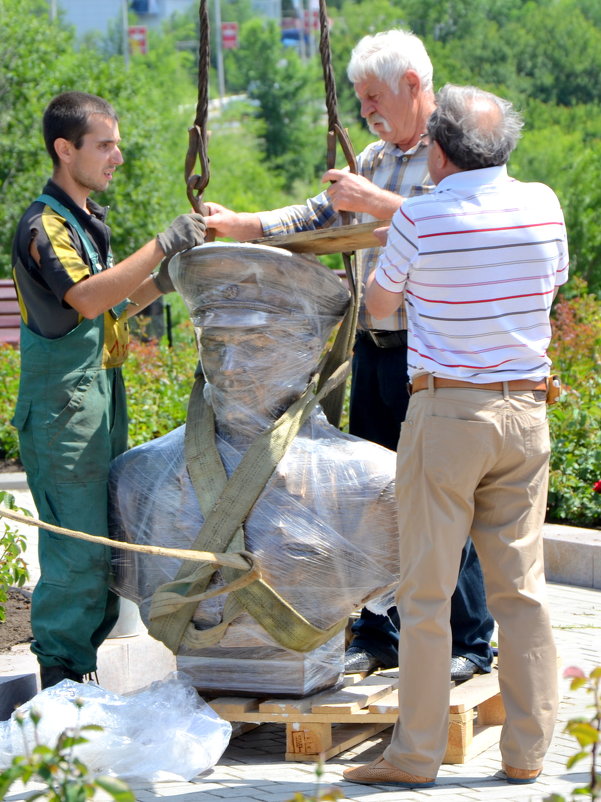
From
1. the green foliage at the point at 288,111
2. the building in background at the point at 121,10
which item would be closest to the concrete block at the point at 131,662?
the green foliage at the point at 288,111

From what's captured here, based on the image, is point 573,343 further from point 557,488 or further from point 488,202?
point 488,202

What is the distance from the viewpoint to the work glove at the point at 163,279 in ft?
12.4

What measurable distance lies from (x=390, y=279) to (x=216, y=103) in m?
89.4

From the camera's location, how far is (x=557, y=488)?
651cm

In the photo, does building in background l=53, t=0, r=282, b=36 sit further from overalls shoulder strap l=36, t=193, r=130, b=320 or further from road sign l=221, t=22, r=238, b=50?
overalls shoulder strap l=36, t=193, r=130, b=320


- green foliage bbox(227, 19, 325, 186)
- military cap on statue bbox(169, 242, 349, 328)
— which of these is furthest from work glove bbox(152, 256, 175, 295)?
green foliage bbox(227, 19, 325, 186)

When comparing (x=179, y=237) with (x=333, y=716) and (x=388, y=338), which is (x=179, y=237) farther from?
(x=333, y=716)

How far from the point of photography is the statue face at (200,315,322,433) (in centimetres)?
355

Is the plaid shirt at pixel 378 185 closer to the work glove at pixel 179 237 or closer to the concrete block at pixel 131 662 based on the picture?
the work glove at pixel 179 237

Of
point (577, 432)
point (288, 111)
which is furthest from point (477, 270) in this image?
point (288, 111)

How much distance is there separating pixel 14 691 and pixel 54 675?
0.62 feet

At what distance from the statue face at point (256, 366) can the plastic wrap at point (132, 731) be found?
0.83 m

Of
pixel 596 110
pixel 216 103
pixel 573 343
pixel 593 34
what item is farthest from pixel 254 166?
pixel 573 343

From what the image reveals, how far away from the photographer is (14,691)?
3.77 m
